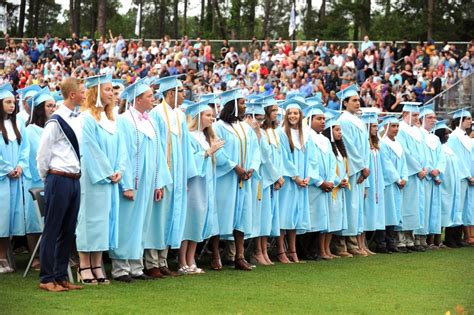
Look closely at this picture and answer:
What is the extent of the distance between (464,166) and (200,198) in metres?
7.48

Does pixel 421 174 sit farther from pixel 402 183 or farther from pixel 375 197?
pixel 375 197

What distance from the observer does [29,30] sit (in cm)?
7262

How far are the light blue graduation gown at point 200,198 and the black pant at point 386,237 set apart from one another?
4.80 metres

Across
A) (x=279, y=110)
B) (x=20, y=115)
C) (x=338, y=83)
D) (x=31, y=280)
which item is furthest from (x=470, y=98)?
(x=31, y=280)

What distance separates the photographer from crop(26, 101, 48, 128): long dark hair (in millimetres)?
13891

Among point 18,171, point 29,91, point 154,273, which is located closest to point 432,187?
point 154,273

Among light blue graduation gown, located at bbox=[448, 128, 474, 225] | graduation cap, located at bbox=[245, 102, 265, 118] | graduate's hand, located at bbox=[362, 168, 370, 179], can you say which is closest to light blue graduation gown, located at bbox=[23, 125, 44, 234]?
graduation cap, located at bbox=[245, 102, 265, 118]

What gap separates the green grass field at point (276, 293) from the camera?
10.6m

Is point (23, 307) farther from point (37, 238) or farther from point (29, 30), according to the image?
point (29, 30)

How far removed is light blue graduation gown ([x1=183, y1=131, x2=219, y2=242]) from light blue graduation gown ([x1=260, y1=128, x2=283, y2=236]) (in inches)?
50.4

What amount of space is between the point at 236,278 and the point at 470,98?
18.7 meters

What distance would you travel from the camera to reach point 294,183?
15945mm

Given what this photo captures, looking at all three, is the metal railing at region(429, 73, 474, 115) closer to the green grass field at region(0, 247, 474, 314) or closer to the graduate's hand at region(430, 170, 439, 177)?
the graduate's hand at region(430, 170, 439, 177)

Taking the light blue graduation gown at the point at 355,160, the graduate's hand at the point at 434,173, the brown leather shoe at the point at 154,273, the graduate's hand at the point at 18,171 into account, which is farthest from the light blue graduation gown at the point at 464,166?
the graduate's hand at the point at 18,171
